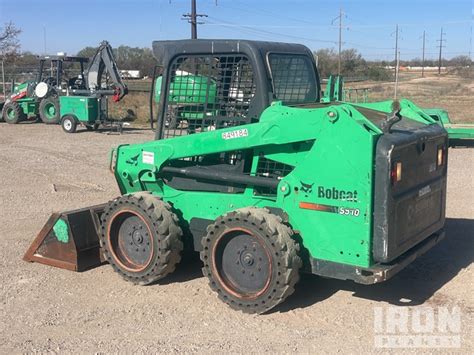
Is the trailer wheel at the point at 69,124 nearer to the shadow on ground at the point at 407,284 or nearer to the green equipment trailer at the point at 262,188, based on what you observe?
the green equipment trailer at the point at 262,188

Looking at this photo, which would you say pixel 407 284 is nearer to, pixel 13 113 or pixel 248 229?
pixel 248 229

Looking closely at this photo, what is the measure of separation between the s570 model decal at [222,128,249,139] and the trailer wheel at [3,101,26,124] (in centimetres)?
1926

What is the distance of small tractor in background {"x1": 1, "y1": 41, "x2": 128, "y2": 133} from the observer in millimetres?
19406

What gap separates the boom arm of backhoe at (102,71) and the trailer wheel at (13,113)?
3179mm

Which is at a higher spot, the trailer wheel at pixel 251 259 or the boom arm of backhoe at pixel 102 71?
the boom arm of backhoe at pixel 102 71

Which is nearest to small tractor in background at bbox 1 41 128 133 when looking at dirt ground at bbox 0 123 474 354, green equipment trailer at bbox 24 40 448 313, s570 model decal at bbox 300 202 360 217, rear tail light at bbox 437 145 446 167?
dirt ground at bbox 0 123 474 354

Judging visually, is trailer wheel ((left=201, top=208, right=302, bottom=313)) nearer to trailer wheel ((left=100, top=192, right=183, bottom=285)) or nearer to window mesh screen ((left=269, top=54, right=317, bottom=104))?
trailer wheel ((left=100, top=192, right=183, bottom=285))

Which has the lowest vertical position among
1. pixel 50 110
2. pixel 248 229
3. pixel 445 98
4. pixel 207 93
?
pixel 248 229

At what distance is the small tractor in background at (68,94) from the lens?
19.4 m

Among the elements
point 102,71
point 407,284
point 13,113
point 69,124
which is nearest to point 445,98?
point 102,71

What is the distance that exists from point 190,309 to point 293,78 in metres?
2.34

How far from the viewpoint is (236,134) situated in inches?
191

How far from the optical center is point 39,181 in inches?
418

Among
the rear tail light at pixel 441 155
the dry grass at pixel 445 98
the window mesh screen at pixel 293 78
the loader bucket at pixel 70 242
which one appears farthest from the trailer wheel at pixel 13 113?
the rear tail light at pixel 441 155
